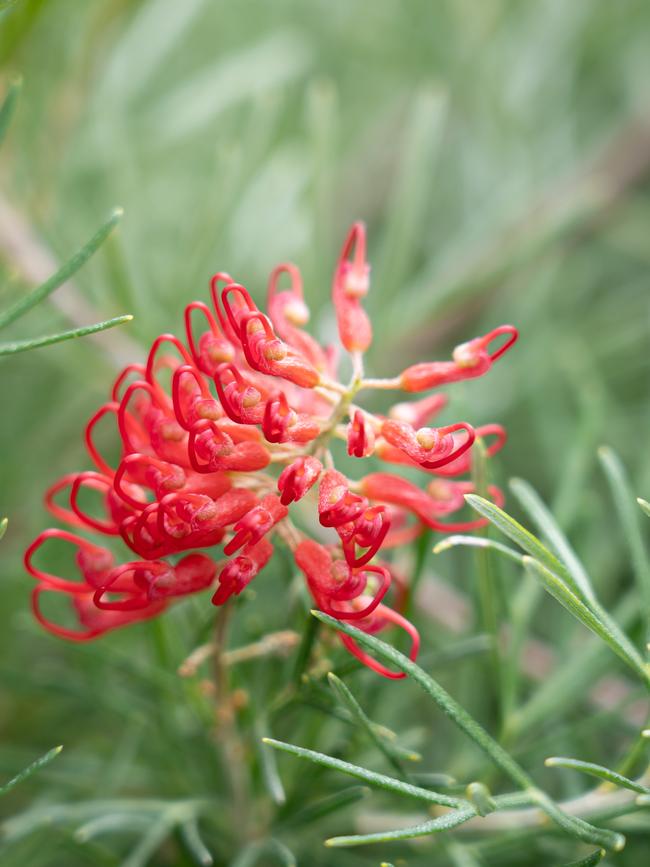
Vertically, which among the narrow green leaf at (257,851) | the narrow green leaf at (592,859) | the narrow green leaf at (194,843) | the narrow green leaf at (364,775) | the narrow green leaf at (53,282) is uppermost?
the narrow green leaf at (53,282)

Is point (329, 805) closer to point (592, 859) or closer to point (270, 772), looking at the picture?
point (270, 772)

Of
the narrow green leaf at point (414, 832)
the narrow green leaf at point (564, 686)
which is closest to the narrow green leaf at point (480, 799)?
the narrow green leaf at point (414, 832)

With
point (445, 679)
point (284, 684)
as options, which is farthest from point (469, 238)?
point (284, 684)

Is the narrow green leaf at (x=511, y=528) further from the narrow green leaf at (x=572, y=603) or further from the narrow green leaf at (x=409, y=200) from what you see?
the narrow green leaf at (x=409, y=200)

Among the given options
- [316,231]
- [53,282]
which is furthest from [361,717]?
[316,231]

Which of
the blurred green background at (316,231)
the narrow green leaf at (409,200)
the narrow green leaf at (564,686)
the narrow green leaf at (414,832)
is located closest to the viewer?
the narrow green leaf at (414,832)
